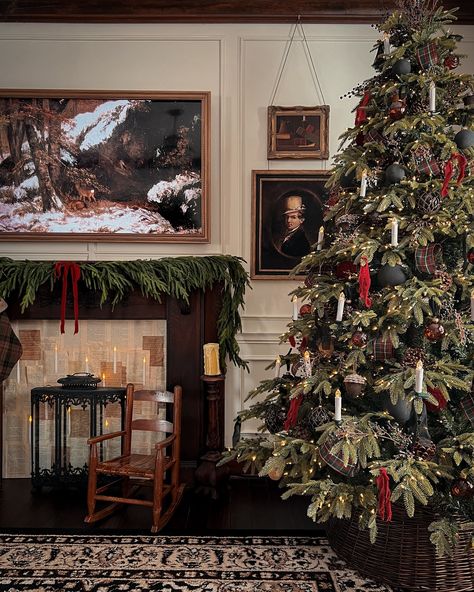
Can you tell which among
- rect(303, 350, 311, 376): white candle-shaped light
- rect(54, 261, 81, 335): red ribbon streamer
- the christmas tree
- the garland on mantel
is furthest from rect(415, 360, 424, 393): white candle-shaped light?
rect(54, 261, 81, 335): red ribbon streamer

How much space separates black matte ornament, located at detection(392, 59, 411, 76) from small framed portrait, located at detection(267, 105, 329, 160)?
1.31 m

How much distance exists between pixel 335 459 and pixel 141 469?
1360 mm

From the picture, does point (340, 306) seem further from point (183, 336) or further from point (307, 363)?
point (183, 336)

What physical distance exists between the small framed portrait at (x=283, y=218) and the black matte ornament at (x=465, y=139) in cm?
150

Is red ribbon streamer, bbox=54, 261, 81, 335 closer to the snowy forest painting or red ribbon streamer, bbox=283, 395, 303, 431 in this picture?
the snowy forest painting

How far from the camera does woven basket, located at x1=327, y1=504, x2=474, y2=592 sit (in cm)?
270

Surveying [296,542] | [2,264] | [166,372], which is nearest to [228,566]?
[296,542]

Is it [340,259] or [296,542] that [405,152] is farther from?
[296,542]

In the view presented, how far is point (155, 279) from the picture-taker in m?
4.02

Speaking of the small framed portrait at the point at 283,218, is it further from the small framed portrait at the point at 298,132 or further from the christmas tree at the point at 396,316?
the christmas tree at the point at 396,316

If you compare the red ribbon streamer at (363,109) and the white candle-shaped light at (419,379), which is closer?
the white candle-shaped light at (419,379)

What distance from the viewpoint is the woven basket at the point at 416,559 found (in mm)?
2703

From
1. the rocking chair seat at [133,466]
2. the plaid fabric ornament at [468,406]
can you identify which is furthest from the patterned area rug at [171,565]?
the plaid fabric ornament at [468,406]

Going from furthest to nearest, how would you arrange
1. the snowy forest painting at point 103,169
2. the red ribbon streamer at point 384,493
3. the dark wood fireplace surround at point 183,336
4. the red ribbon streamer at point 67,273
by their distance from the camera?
the snowy forest painting at point 103,169 < the dark wood fireplace surround at point 183,336 < the red ribbon streamer at point 67,273 < the red ribbon streamer at point 384,493
